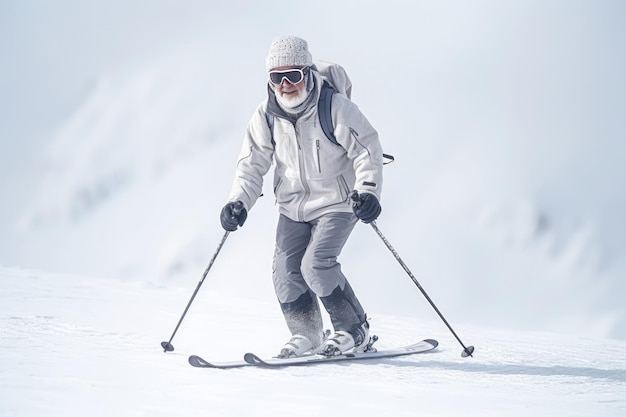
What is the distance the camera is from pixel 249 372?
3.95m

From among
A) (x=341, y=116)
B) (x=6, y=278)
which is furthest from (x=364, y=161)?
(x=6, y=278)

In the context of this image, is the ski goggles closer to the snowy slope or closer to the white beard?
the white beard

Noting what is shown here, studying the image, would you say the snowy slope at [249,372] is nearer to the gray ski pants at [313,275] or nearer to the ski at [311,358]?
Answer: the ski at [311,358]

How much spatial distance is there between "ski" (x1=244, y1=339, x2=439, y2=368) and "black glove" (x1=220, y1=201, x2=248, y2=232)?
0.73 m

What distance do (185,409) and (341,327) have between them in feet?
5.52

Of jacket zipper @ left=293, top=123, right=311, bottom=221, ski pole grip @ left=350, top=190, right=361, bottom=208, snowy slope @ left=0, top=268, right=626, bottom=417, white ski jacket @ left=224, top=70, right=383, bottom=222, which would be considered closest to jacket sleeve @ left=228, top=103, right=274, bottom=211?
white ski jacket @ left=224, top=70, right=383, bottom=222

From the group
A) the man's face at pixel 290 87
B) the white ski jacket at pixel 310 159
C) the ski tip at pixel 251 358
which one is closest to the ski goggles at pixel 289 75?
the man's face at pixel 290 87

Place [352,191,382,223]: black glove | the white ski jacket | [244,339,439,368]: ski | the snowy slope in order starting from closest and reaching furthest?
the snowy slope
[244,339,439,368]: ski
[352,191,382,223]: black glove
the white ski jacket

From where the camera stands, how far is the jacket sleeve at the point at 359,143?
4.43 m

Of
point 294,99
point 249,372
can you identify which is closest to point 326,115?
point 294,99

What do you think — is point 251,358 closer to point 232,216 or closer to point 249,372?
point 249,372

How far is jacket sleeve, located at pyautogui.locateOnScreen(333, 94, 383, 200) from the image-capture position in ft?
14.5

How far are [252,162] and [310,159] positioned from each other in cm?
36

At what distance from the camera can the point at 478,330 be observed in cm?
669
